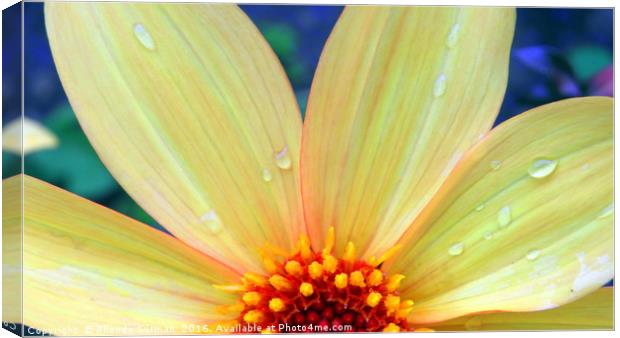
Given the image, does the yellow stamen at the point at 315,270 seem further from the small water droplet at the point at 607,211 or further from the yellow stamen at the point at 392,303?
the small water droplet at the point at 607,211

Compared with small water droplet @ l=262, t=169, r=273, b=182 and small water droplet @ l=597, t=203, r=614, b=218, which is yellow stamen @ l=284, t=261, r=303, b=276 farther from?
small water droplet @ l=597, t=203, r=614, b=218

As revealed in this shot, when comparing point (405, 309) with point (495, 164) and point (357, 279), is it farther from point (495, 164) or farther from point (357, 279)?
point (495, 164)

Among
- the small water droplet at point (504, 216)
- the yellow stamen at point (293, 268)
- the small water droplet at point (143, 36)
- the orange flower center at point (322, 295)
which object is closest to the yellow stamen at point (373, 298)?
the orange flower center at point (322, 295)

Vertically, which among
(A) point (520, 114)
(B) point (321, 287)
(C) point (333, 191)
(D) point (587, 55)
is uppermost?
(D) point (587, 55)

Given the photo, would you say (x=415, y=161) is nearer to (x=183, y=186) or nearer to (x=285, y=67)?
(x=285, y=67)

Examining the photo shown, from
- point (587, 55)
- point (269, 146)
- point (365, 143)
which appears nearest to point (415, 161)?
point (365, 143)

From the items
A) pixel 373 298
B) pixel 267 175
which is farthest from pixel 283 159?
pixel 373 298
